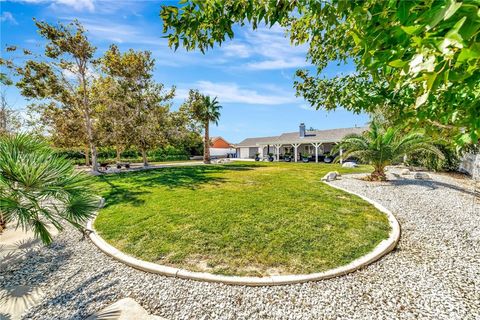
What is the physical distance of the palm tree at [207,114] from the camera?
2931cm

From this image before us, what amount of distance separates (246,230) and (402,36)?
5.00m

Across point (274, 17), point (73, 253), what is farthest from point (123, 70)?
point (274, 17)

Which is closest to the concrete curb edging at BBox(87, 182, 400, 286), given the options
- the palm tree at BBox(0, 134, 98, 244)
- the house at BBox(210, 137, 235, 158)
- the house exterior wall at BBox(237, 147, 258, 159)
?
the palm tree at BBox(0, 134, 98, 244)

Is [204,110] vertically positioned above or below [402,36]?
above

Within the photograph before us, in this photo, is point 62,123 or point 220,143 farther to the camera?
point 220,143

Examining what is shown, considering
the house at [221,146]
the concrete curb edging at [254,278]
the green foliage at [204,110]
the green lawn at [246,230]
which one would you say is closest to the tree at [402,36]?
the concrete curb edging at [254,278]

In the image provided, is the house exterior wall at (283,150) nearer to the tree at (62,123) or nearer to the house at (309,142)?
the house at (309,142)

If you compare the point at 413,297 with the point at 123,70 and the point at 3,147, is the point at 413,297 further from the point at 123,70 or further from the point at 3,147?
the point at 123,70

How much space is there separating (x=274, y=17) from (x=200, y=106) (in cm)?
2754

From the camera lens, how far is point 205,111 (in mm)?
Result: 30000

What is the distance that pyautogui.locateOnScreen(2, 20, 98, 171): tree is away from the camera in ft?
51.8

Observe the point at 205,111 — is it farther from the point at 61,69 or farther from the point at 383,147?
the point at 383,147

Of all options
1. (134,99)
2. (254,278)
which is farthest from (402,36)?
(134,99)

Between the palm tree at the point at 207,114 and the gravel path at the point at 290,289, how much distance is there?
2495cm
